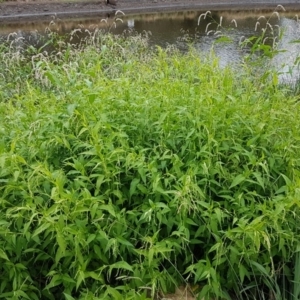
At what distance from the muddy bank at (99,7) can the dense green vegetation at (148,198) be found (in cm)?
1897

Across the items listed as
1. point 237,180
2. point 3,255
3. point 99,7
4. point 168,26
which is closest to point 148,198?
point 237,180

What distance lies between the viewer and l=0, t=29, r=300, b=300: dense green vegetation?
218 centimetres

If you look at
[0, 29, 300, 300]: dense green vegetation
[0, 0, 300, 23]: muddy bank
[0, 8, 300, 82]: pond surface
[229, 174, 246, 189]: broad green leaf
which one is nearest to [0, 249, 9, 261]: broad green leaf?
[0, 29, 300, 300]: dense green vegetation

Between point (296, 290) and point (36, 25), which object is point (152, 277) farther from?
point (36, 25)

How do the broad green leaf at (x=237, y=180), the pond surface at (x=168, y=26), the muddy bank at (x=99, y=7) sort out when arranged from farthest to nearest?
the muddy bank at (x=99, y=7)
the pond surface at (x=168, y=26)
the broad green leaf at (x=237, y=180)

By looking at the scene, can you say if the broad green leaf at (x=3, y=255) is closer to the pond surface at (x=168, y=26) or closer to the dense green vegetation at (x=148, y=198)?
the dense green vegetation at (x=148, y=198)

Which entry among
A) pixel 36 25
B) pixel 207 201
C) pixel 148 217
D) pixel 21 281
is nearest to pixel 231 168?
pixel 207 201

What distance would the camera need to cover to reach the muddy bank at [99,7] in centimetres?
2083

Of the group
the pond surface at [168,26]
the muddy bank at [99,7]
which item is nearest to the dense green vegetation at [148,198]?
the pond surface at [168,26]

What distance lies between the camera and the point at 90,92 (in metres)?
2.83

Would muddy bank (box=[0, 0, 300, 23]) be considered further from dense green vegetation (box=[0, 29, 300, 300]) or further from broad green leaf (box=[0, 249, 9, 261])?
broad green leaf (box=[0, 249, 9, 261])

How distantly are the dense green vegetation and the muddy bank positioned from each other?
62.2 ft

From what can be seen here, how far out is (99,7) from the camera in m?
22.7

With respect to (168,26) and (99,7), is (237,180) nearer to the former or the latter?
(168,26)
